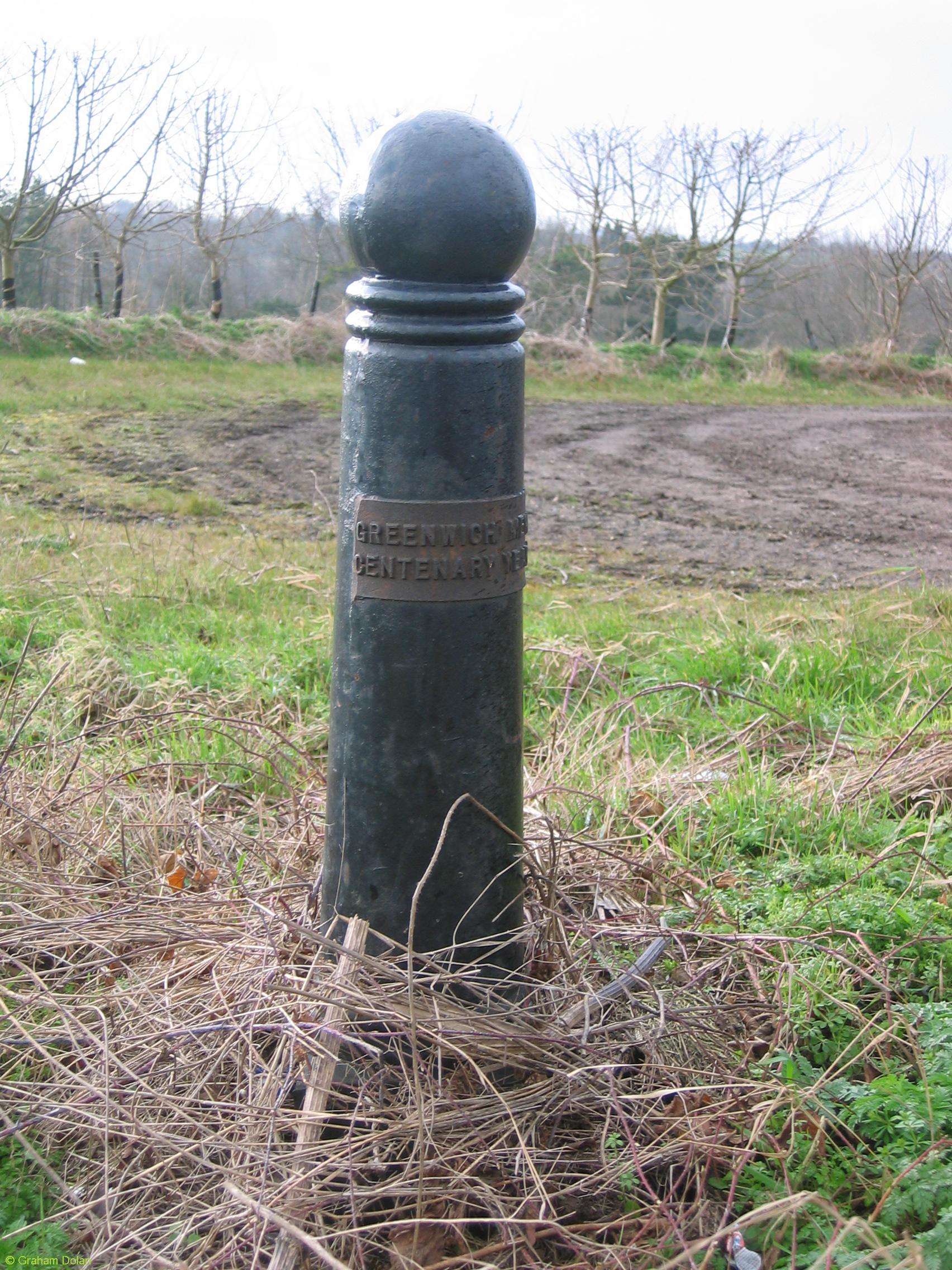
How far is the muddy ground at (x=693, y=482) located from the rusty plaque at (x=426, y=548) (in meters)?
4.42

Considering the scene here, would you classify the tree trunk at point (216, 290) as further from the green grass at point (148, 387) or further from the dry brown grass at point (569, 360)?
the dry brown grass at point (569, 360)

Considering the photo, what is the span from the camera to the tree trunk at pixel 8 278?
17.9m

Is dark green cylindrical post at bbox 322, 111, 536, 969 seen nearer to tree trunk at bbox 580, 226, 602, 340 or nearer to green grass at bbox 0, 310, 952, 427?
green grass at bbox 0, 310, 952, 427

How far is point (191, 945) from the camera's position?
2227 millimetres

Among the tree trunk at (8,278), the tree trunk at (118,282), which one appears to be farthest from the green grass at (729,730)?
the tree trunk at (118,282)

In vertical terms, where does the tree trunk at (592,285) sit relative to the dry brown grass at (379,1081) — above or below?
above

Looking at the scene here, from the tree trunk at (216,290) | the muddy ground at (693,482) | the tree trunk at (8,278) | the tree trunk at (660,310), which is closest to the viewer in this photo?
the muddy ground at (693,482)

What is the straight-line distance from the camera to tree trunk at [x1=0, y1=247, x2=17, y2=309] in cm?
1791

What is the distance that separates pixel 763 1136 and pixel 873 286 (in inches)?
1081

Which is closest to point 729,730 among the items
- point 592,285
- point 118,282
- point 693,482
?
point 693,482

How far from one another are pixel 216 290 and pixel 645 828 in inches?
800

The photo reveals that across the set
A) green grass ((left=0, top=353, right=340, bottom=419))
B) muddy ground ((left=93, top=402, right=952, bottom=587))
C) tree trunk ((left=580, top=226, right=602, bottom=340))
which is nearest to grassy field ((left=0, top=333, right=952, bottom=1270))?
muddy ground ((left=93, top=402, right=952, bottom=587))

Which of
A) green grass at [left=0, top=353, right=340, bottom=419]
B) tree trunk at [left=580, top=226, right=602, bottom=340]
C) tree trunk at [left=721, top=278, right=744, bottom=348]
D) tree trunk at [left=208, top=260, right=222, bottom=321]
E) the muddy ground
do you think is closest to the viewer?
the muddy ground

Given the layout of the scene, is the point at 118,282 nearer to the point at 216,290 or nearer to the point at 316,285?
the point at 216,290
